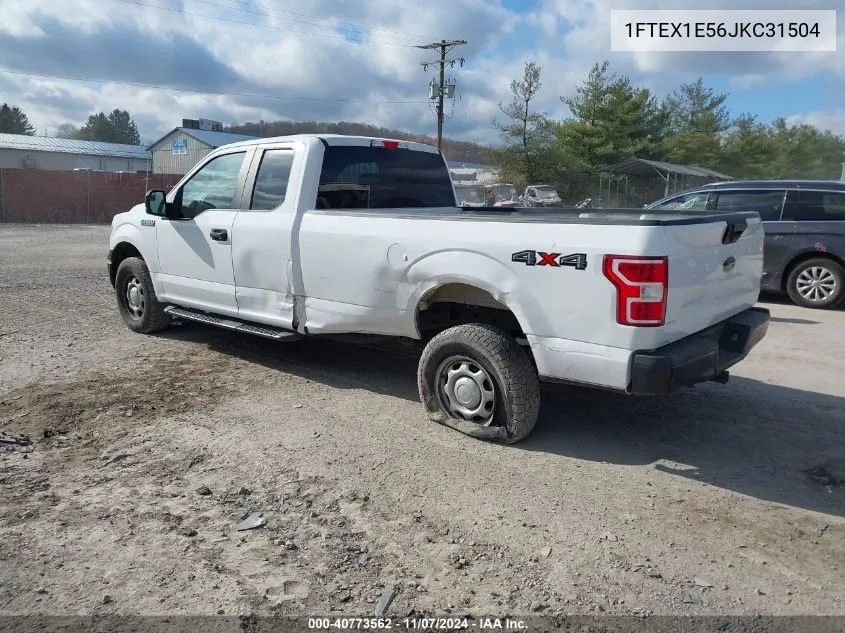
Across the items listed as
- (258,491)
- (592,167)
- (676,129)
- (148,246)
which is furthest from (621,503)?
(676,129)

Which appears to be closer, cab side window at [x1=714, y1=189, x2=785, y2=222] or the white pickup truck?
the white pickup truck

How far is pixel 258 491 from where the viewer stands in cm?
370

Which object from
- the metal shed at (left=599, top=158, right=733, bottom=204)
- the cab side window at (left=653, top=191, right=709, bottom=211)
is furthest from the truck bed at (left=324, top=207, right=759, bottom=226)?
the metal shed at (left=599, top=158, right=733, bottom=204)

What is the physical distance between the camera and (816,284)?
9.70 m

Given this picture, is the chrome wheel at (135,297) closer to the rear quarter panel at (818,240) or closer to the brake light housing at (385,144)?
the brake light housing at (385,144)

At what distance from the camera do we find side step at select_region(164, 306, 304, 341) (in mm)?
5410

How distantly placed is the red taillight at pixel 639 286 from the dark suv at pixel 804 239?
6663mm

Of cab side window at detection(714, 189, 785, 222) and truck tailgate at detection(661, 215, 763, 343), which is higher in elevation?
cab side window at detection(714, 189, 785, 222)

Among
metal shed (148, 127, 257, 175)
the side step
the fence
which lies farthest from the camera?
metal shed (148, 127, 257, 175)

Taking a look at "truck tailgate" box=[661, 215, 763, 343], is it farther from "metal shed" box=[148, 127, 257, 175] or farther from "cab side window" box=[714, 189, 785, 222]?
"metal shed" box=[148, 127, 257, 175]

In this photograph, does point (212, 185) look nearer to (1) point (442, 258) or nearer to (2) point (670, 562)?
(1) point (442, 258)

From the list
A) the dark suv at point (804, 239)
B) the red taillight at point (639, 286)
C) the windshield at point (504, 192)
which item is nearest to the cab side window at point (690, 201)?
the dark suv at point (804, 239)

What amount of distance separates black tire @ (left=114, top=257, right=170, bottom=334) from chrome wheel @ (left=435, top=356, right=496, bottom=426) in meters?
3.72

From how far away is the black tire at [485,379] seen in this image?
418 centimetres
